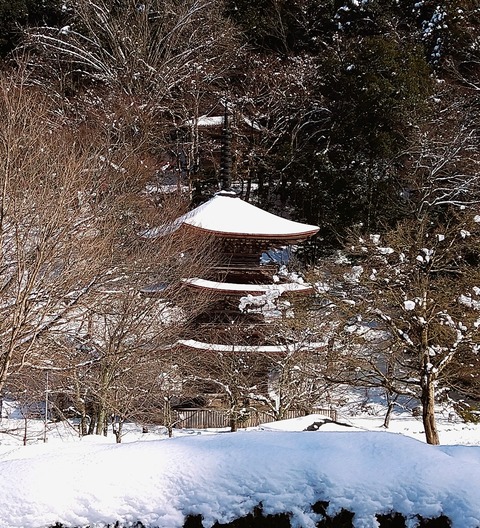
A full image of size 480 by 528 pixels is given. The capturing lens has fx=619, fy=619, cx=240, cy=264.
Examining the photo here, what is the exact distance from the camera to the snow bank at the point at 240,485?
2.59m

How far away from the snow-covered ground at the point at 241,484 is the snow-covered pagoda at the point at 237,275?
415 inches

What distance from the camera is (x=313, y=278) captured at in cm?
1339

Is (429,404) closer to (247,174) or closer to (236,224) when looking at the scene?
(236,224)

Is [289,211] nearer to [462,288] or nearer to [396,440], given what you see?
[462,288]

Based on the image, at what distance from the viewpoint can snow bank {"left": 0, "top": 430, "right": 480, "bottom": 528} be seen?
259 cm

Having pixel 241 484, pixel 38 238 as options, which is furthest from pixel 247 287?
pixel 241 484

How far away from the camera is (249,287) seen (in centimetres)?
1429

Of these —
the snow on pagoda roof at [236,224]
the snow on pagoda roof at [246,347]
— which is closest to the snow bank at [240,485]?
the snow on pagoda roof at [246,347]

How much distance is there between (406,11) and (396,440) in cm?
2349

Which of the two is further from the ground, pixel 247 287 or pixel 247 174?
pixel 247 174

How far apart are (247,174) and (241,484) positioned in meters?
19.5

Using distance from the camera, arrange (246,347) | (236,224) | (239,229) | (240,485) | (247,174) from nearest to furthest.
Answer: (240,485), (246,347), (239,229), (236,224), (247,174)

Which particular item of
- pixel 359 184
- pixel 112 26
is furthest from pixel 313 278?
pixel 112 26

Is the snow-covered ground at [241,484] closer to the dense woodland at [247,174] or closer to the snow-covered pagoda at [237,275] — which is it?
the dense woodland at [247,174]
